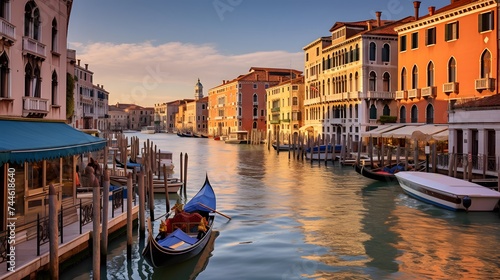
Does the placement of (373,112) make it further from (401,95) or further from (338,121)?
(338,121)

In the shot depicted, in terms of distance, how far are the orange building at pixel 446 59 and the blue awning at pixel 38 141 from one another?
60.4 ft

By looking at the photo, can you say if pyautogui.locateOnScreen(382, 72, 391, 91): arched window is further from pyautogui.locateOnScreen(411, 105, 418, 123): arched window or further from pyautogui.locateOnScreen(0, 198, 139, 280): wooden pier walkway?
pyautogui.locateOnScreen(0, 198, 139, 280): wooden pier walkway

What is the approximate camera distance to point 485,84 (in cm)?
2172

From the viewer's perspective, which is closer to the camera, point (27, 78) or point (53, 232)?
point (53, 232)

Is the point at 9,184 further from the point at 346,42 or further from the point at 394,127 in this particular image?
the point at 346,42

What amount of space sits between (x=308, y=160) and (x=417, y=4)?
11.5 metres

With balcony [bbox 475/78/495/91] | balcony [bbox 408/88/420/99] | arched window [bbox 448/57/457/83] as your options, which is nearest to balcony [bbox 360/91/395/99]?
balcony [bbox 408/88/420/99]

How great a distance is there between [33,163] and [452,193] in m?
10.2

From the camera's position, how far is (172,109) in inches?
5000

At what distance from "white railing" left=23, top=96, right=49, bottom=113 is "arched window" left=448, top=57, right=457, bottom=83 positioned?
796 inches

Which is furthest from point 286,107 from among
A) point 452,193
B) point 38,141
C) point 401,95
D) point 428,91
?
point 38,141

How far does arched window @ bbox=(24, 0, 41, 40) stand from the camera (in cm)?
930

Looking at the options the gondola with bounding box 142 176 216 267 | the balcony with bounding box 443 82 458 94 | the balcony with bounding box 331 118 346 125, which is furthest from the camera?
the balcony with bounding box 331 118 346 125

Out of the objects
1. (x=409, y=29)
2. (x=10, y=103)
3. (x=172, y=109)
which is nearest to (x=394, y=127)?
(x=409, y=29)
